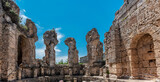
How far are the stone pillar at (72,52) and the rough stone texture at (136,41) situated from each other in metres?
7.34

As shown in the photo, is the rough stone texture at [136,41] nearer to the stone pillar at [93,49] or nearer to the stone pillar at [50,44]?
the stone pillar at [93,49]

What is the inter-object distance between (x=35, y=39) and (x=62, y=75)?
533cm

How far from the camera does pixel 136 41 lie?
752 centimetres

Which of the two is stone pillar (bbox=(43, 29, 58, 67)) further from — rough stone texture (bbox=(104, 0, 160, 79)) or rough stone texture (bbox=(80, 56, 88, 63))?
rough stone texture (bbox=(80, 56, 88, 63))

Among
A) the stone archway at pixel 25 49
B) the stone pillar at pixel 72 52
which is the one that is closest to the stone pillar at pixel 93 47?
the stone pillar at pixel 72 52

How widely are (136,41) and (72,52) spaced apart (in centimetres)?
974

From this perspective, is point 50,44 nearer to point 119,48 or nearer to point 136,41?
point 119,48

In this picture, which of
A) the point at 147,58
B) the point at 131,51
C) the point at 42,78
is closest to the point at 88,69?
the point at 42,78

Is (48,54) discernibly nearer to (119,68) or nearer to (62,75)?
(62,75)

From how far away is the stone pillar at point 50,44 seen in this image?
1513cm

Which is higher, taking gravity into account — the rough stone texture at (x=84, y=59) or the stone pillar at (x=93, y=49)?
the stone pillar at (x=93, y=49)

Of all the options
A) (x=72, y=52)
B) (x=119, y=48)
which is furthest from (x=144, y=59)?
(x=72, y=52)

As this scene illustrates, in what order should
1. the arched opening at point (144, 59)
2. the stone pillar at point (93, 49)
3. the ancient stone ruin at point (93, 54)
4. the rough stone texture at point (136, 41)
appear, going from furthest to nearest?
the stone pillar at point (93, 49) → the ancient stone ruin at point (93, 54) → the arched opening at point (144, 59) → the rough stone texture at point (136, 41)

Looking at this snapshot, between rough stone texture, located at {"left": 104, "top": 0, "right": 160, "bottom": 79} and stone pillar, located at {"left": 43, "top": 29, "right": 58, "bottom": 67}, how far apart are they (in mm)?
8215
